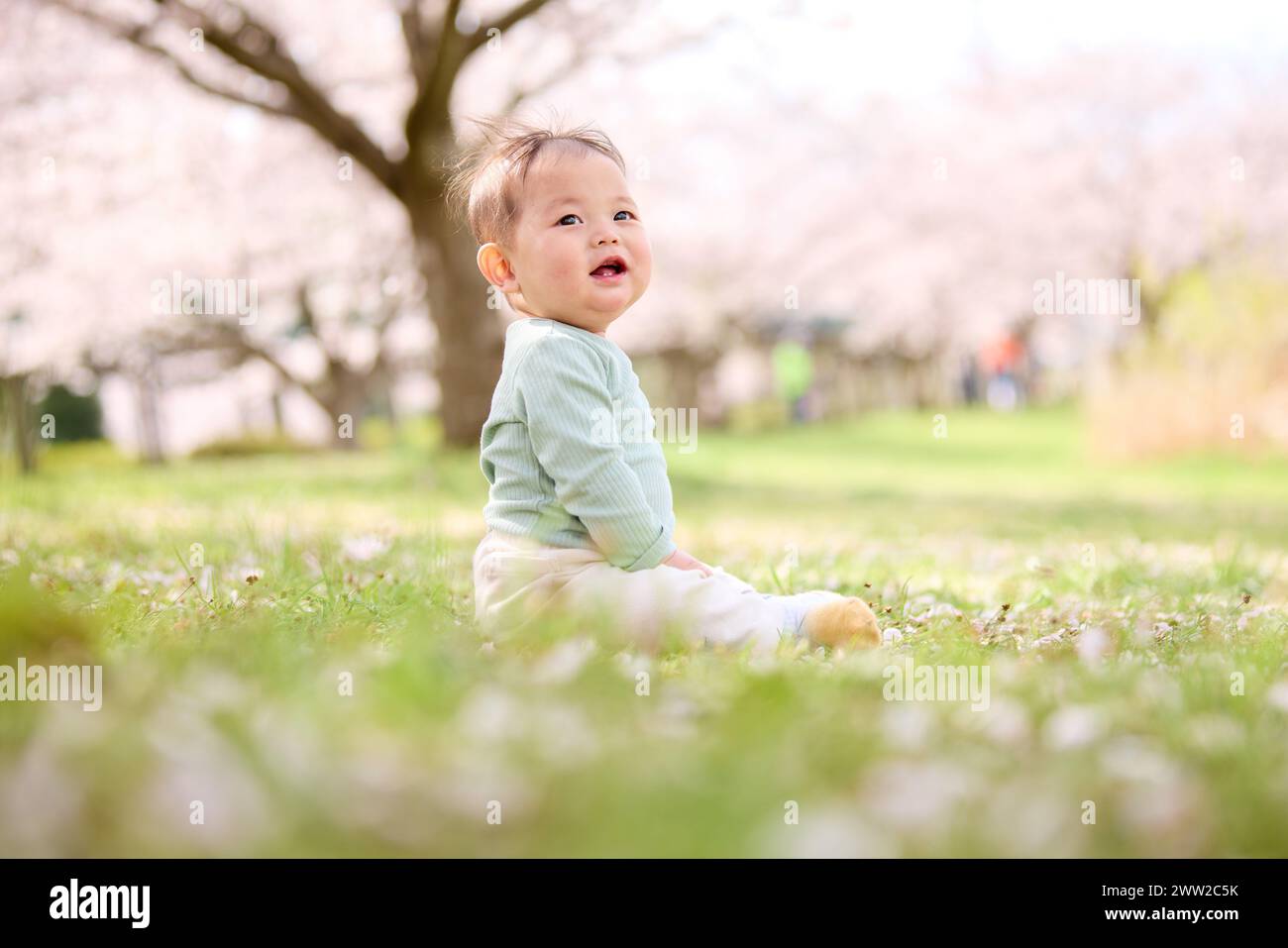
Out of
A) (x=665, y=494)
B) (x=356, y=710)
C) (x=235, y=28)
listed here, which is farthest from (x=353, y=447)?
(x=356, y=710)

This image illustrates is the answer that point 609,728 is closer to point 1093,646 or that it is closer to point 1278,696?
point 1278,696

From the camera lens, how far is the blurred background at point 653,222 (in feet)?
36.8

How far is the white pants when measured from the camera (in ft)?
8.81

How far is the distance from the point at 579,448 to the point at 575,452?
0.01 m

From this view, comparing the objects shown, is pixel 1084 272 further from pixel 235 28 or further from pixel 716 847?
pixel 716 847

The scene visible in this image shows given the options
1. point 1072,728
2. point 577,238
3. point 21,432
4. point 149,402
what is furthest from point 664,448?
point 149,402

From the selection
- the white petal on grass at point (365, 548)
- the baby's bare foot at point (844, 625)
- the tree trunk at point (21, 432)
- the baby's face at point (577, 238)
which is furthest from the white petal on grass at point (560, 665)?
the tree trunk at point (21, 432)

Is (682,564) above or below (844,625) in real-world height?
above

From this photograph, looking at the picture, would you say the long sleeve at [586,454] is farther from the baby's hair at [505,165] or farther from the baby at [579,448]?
the baby's hair at [505,165]

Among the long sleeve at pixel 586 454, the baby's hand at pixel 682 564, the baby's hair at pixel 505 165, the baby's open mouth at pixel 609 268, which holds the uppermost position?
the baby's hair at pixel 505 165

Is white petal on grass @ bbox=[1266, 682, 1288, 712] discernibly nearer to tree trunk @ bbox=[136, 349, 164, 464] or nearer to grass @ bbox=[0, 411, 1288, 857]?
grass @ bbox=[0, 411, 1288, 857]

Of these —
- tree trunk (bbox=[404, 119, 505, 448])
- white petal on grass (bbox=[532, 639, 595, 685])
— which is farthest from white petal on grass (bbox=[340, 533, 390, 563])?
tree trunk (bbox=[404, 119, 505, 448])

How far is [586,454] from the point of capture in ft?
9.08

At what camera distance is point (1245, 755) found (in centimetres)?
166
